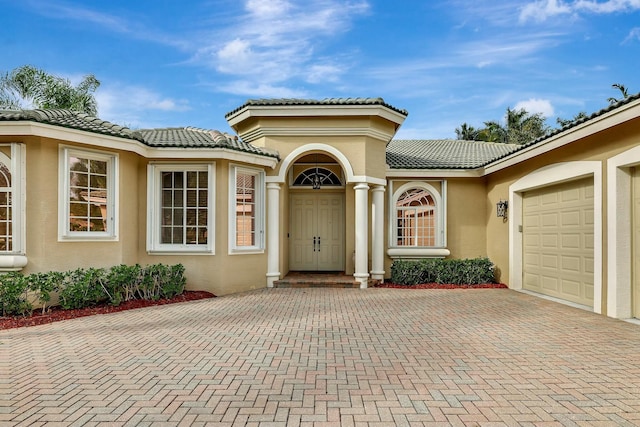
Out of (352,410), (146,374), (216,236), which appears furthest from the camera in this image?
(216,236)

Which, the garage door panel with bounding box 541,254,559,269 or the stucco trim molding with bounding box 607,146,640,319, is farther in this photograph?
the garage door panel with bounding box 541,254,559,269

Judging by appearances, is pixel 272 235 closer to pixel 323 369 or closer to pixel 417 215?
pixel 417 215

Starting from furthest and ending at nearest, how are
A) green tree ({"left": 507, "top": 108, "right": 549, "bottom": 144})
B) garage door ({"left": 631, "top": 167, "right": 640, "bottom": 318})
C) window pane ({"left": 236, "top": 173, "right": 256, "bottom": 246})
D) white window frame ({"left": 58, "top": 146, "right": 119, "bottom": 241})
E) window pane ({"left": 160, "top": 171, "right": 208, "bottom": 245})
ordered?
1. green tree ({"left": 507, "top": 108, "right": 549, "bottom": 144})
2. window pane ({"left": 236, "top": 173, "right": 256, "bottom": 246})
3. window pane ({"left": 160, "top": 171, "right": 208, "bottom": 245})
4. white window frame ({"left": 58, "top": 146, "right": 119, "bottom": 241})
5. garage door ({"left": 631, "top": 167, "right": 640, "bottom": 318})

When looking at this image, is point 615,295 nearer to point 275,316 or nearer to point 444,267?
point 444,267

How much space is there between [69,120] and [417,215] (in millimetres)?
9633

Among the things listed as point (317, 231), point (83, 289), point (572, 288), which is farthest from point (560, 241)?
point (83, 289)

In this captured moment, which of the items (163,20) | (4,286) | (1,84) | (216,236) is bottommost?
(4,286)

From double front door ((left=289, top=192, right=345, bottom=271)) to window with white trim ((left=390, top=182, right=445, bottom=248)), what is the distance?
6.21 feet

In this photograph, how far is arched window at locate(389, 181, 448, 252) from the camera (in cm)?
1248

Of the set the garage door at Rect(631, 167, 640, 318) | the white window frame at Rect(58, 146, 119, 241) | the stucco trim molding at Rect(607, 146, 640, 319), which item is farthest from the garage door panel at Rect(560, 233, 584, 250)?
the white window frame at Rect(58, 146, 119, 241)

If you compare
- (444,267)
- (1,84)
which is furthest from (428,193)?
(1,84)

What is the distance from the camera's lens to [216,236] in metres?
9.77

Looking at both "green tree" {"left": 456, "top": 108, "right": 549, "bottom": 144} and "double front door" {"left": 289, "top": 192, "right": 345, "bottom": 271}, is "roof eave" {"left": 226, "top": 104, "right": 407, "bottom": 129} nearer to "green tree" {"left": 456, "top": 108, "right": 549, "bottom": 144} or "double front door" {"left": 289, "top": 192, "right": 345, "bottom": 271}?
"double front door" {"left": 289, "top": 192, "right": 345, "bottom": 271}

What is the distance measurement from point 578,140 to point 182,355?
8.28 meters
